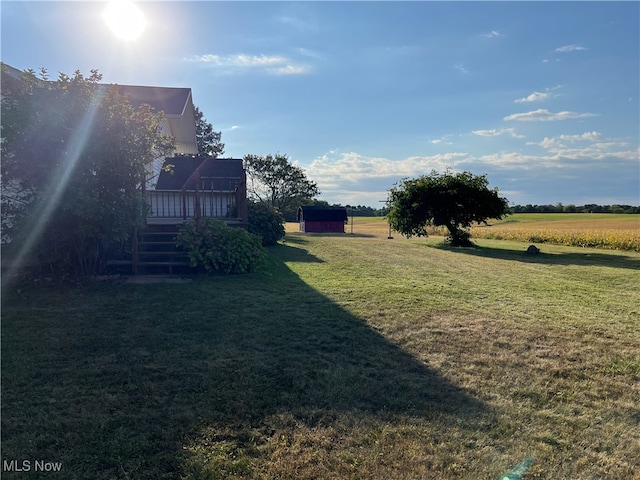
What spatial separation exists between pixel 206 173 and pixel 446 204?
1253 centimetres

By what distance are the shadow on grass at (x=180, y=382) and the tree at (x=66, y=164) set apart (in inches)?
52.5

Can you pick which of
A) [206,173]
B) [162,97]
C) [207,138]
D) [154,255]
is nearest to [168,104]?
[162,97]

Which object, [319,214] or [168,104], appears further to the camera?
[319,214]

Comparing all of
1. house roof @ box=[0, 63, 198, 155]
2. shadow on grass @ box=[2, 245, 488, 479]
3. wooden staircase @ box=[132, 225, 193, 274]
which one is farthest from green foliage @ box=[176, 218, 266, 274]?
house roof @ box=[0, 63, 198, 155]

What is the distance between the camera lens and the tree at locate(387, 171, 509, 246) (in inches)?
790

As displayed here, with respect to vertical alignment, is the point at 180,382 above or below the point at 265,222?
below

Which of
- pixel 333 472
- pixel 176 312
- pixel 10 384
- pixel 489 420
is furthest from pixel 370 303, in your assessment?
pixel 10 384

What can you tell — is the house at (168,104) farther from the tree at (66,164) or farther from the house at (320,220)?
the house at (320,220)

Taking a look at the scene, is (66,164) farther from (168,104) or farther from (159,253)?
(168,104)

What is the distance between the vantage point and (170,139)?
26.0ft

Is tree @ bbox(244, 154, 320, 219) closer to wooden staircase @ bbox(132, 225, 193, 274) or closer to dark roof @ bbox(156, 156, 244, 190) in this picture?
dark roof @ bbox(156, 156, 244, 190)

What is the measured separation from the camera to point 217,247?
325 inches

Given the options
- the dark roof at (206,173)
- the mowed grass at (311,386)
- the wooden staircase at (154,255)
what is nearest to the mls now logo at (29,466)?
the mowed grass at (311,386)

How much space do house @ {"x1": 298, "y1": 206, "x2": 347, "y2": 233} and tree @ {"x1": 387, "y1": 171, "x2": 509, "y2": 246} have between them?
61.7ft
